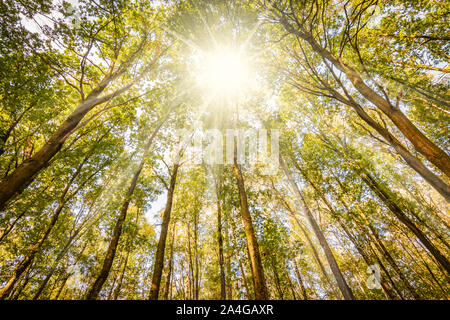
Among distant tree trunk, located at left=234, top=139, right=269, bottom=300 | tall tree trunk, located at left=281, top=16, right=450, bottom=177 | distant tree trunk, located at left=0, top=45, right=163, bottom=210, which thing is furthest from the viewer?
distant tree trunk, located at left=234, top=139, right=269, bottom=300

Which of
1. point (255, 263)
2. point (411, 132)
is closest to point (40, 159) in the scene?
point (255, 263)

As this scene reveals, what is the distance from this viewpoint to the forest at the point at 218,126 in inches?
176

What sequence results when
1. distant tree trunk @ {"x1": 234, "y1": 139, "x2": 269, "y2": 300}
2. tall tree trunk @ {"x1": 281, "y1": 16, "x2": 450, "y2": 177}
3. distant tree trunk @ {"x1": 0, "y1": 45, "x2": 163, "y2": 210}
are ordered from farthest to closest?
distant tree trunk @ {"x1": 234, "y1": 139, "x2": 269, "y2": 300}, distant tree trunk @ {"x1": 0, "y1": 45, "x2": 163, "y2": 210}, tall tree trunk @ {"x1": 281, "y1": 16, "x2": 450, "y2": 177}

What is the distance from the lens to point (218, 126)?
34.1 ft

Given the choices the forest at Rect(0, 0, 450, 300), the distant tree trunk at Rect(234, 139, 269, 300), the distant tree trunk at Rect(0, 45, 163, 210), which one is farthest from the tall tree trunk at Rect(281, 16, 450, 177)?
the distant tree trunk at Rect(0, 45, 163, 210)

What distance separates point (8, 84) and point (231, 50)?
919cm

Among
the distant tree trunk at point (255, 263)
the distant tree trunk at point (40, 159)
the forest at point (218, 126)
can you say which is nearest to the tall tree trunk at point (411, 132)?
the forest at point (218, 126)

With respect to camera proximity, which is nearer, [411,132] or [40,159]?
[411,132]

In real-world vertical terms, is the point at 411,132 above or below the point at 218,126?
A: below

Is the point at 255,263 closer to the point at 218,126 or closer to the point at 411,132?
the point at 411,132

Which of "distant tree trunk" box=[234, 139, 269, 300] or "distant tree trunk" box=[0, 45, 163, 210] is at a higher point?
"distant tree trunk" box=[0, 45, 163, 210]

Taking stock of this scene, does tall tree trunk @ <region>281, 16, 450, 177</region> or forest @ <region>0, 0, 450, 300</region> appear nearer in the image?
tall tree trunk @ <region>281, 16, 450, 177</region>

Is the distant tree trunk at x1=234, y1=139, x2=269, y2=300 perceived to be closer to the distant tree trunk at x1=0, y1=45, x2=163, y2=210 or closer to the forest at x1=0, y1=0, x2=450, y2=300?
the forest at x1=0, y1=0, x2=450, y2=300

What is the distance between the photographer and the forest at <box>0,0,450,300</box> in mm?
4469
